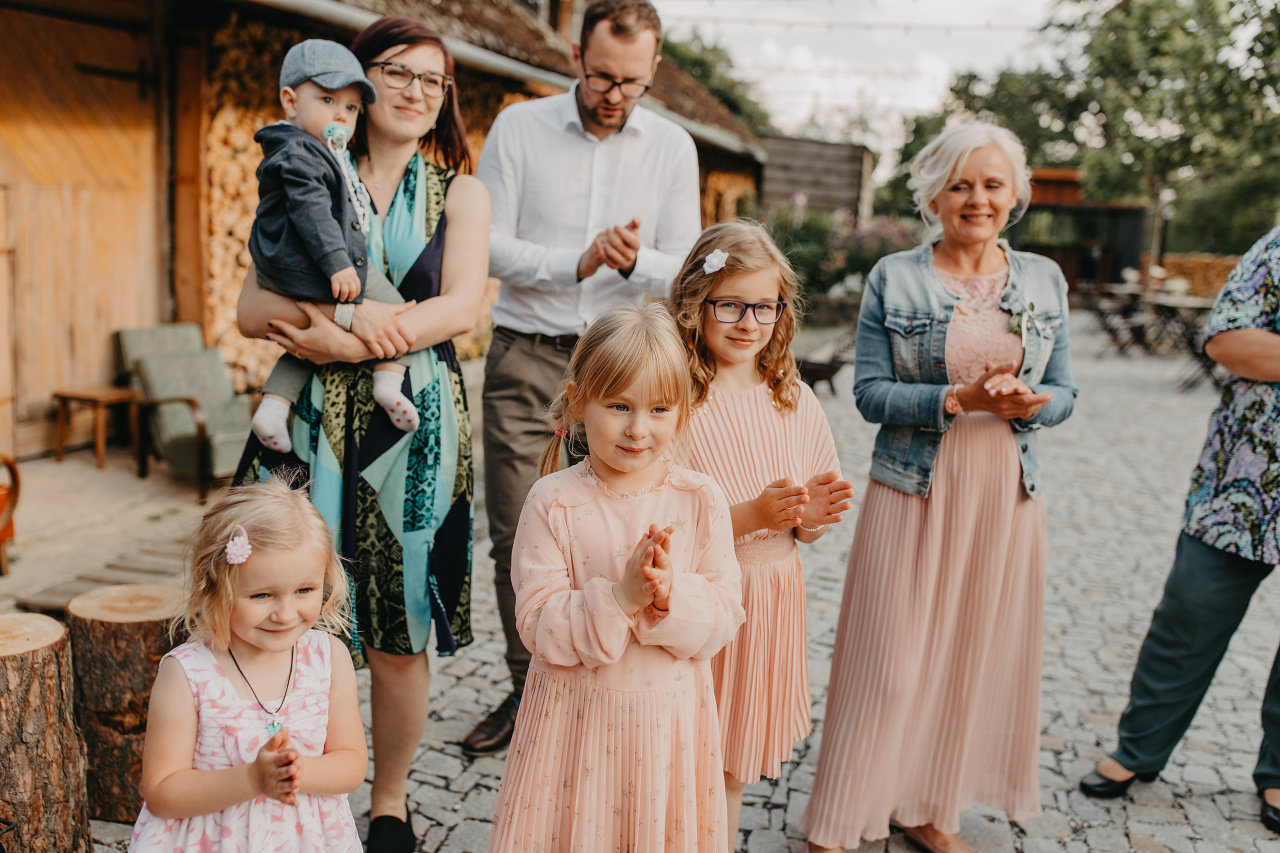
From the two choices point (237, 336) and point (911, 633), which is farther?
point (237, 336)

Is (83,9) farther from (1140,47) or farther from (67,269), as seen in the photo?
(1140,47)

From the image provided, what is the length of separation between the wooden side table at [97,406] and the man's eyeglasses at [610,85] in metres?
4.76

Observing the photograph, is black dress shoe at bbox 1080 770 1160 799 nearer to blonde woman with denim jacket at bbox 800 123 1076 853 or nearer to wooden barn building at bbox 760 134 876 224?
blonde woman with denim jacket at bbox 800 123 1076 853

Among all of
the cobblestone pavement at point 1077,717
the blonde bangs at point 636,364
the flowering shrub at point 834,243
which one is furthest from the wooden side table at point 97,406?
the flowering shrub at point 834,243

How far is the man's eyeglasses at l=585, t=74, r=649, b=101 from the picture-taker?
292 cm

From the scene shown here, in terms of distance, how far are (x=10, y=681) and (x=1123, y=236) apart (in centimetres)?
3442

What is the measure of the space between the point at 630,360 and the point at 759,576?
77 centimetres

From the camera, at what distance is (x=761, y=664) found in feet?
7.69

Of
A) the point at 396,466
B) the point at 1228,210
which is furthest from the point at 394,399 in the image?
the point at 1228,210

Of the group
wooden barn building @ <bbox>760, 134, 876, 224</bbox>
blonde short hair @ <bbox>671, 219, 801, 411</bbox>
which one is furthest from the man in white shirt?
wooden barn building @ <bbox>760, 134, 876, 224</bbox>

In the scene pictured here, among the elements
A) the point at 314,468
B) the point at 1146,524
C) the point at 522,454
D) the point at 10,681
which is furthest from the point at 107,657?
the point at 1146,524

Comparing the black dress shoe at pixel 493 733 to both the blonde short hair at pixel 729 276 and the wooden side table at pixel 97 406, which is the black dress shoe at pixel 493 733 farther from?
the wooden side table at pixel 97 406

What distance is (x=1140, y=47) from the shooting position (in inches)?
765

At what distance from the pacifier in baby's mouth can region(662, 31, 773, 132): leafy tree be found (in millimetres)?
25074
